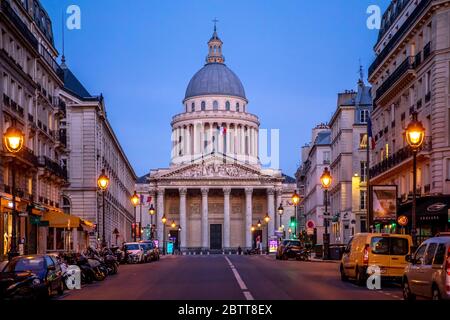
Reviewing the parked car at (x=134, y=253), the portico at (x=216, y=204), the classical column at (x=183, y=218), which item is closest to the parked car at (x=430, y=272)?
the parked car at (x=134, y=253)

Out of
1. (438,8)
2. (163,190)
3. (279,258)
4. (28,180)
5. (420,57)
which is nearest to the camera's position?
(438,8)

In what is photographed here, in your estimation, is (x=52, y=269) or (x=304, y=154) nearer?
(x=52, y=269)

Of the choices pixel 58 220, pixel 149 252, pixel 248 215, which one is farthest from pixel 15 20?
pixel 248 215

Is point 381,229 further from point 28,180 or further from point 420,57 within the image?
point 28,180

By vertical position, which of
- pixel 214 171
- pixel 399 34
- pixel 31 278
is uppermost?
pixel 399 34

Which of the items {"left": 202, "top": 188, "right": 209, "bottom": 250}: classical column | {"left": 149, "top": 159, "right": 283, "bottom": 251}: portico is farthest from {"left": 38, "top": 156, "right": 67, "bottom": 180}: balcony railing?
{"left": 202, "top": 188, "right": 209, "bottom": 250}: classical column

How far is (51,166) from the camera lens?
221 ft

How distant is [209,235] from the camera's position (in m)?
187

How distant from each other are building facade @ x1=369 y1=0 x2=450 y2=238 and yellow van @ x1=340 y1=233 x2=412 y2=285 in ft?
59.1

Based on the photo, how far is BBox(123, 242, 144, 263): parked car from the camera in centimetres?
6588

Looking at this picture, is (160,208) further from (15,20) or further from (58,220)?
(15,20)

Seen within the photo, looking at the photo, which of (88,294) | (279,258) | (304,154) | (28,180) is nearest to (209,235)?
(304,154)

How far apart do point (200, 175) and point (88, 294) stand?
506 ft

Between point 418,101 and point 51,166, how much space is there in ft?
85.0
